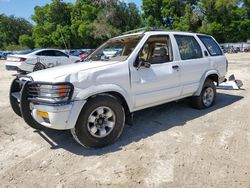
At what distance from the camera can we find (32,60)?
43.9ft

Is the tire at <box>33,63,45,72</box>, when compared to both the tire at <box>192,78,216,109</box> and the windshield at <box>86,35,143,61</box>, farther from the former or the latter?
the tire at <box>192,78,216,109</box>

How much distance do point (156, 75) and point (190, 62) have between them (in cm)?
119

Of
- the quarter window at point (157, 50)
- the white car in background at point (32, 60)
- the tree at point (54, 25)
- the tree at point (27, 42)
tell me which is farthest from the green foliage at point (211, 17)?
the quarter window at point (157, 50)

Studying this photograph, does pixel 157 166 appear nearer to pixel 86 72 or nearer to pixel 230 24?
pixel 86 72

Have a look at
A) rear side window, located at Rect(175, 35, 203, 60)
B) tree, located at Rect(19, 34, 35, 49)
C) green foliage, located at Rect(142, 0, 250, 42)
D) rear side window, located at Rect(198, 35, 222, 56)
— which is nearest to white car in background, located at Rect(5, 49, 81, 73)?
rear side window, located at Rect(198, 35, 222, 56)

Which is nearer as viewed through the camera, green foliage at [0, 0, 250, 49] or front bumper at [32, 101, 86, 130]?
front bumper at [32, 101, 86, 130]

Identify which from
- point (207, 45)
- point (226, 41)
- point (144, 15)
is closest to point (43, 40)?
point (144, 15)

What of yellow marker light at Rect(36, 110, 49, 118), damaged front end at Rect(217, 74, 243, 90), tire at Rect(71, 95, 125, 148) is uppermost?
yellow marker light at Rect(36, 110, 49, 118)

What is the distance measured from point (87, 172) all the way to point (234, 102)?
4.96m

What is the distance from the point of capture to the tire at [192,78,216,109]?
19.8ft

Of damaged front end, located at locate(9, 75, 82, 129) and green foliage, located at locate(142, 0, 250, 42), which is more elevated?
green foliage, located at locate(142, 0, 250, 42)

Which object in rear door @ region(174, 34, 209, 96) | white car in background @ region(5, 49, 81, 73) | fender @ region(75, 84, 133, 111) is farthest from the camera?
white car in background @ region(5, 49, 81, 73)

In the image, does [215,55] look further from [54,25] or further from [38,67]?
[54,25]

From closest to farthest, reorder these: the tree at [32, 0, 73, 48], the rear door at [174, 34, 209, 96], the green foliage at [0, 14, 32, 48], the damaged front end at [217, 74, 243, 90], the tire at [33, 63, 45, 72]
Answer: the rear door at [174, 34, 209, 96] < the damaged front end at [217, 74, 243, 90] < the tire at [33, 63, 45, 72] < the tree at [32, 0, 73, 48] < the green foliage at [0, 14, 32, 48]
